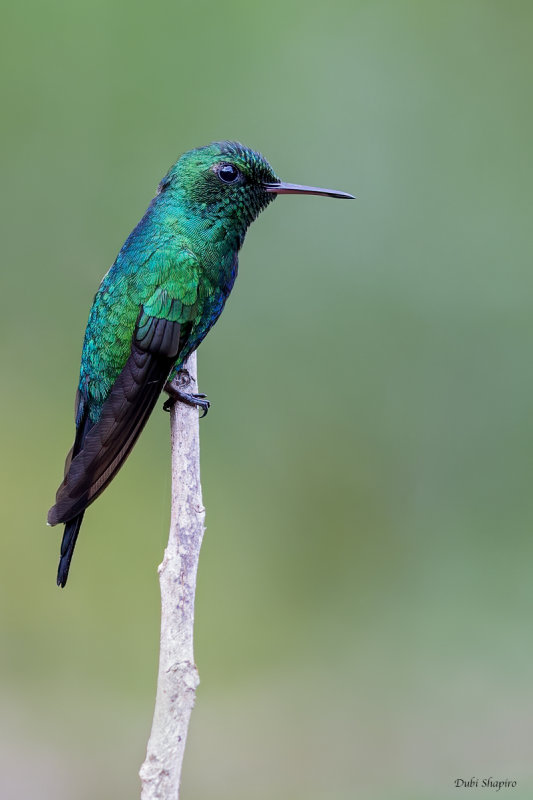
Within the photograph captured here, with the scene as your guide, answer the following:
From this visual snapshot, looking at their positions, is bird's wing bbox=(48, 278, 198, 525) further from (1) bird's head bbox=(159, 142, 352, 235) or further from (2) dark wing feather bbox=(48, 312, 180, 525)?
(1) bird's head bbox=(159, 142, 352, 235)

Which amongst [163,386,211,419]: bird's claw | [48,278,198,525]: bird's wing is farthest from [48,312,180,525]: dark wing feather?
[163,386,211,419]: bird's claw

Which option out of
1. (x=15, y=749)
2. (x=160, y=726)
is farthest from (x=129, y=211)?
(x=160, y=726)

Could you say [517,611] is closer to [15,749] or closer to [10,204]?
[15,749]

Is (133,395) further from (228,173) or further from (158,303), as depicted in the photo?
(228,173)

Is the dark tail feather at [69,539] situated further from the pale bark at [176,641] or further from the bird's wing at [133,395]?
the pale bark at [176,641]

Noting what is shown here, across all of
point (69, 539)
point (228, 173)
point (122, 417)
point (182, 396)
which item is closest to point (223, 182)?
point (228, 173)

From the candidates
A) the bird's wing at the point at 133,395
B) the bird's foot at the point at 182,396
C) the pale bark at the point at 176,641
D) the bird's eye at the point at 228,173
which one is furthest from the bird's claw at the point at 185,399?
the bird's eye at the point at 228,173
